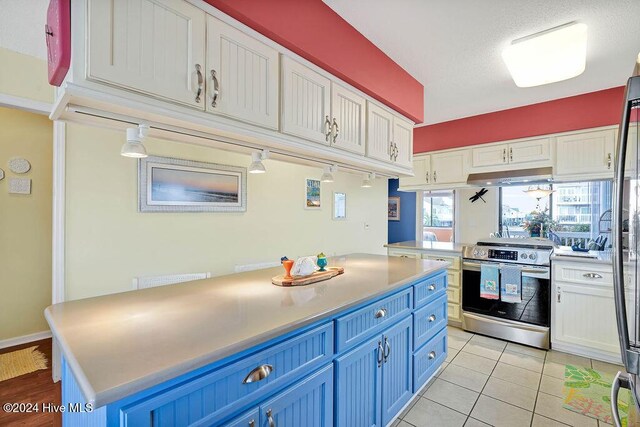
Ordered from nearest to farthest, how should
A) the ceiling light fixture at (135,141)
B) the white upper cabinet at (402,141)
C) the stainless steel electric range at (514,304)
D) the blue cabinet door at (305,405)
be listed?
the blue cabinet door at (305,405) < the ceiling light fixture at (135,141) < the white upper cabinet at (402,141) < the stainless steel electric range at (514,304)

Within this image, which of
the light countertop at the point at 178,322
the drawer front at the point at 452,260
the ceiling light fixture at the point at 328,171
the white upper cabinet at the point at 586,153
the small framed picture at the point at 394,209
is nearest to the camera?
the light countertop at the point at 178,322

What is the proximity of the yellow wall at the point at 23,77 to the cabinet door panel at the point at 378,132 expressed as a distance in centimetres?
265

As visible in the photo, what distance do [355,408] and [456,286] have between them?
2376 mm

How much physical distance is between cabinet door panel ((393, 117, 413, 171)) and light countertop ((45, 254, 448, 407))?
3.72 ft

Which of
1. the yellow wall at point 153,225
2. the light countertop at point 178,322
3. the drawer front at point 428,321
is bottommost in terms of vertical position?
the drawer front at point 428,321

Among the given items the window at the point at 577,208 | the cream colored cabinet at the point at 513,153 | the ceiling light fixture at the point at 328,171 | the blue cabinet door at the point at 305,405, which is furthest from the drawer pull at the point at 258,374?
the window at the point at 577,208

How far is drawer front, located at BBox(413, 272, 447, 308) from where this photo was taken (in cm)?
205

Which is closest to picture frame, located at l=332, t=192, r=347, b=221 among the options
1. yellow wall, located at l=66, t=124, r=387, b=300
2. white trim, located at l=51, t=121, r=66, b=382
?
yellow wall, located at l=66, t=124, r=387, b=300

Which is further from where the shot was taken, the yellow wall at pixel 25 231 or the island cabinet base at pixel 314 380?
the yellow wall at pixel 25 231

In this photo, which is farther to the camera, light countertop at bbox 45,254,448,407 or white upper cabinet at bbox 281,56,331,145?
white upper cabinet at bbox 281,56,331,145

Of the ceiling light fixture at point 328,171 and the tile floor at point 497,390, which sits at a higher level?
the ceiling light fixture at point 328,171

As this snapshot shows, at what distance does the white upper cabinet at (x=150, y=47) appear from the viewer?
1002 mm

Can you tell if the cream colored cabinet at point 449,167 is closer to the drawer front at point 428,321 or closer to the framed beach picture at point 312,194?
the framed beach picture at point 312,194

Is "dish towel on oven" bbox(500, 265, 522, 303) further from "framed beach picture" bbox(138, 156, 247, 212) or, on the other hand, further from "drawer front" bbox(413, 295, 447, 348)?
"framed beach picture" bbox(138, 156, 247, 212)
